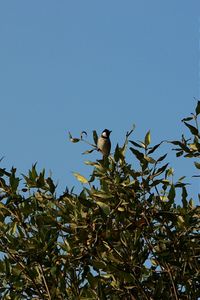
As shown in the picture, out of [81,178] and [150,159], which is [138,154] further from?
[81,178]

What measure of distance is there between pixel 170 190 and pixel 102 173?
0.67 metres

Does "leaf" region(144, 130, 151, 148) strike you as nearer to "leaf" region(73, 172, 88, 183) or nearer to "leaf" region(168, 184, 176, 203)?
"leaf" region(168, 184, 176, 203)

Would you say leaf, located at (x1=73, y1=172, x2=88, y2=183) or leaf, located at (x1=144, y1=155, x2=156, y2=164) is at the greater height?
leaf, located at (x1=73, y1=172, x2=88, y2=183)

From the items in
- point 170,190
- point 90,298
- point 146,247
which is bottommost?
point 90,298

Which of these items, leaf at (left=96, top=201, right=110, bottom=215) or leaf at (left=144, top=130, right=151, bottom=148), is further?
leaf at (left=144, top=130, right=151, bottom=148)

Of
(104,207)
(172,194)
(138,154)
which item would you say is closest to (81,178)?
(138,154)

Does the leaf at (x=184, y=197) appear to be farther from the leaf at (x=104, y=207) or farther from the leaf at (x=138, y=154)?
the leaf at (x=104, y=207)

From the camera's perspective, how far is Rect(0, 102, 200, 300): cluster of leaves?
23.5 ft

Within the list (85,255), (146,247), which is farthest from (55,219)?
(146,247)

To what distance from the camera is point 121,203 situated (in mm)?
7320

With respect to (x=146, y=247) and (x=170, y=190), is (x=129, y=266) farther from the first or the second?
(x=170, y=190)

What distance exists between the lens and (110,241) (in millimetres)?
7328

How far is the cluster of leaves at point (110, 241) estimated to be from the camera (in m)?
7.17

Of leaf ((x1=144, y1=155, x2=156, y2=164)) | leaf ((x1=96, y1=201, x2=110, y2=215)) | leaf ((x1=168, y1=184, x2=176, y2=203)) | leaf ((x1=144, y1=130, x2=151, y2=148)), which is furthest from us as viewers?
leaf ((x1=144, y1=130, x2=151, y2=148))
